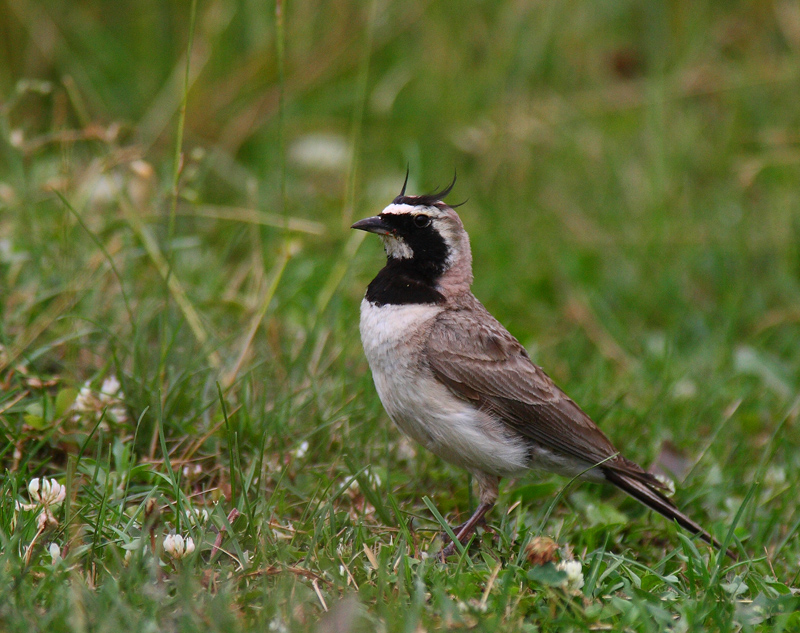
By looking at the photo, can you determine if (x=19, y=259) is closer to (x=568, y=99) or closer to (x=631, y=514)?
(x=631, y=514)

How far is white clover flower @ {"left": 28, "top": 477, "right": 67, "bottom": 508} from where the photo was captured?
368cm

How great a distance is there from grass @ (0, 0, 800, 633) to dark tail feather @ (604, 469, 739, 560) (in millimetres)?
135

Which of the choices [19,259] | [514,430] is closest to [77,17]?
[19,259]

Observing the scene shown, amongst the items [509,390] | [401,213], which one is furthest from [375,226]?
[509,390]

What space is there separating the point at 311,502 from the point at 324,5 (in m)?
5.46

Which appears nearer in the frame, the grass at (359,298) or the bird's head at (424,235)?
the grass at (359,298)

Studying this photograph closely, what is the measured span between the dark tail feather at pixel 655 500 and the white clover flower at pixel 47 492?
2372 mm

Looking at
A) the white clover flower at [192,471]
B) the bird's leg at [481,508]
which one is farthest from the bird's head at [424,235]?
the white clover flower at [192,471]

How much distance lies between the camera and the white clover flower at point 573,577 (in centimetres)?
345

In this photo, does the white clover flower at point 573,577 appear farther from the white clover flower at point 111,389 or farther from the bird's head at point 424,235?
the white clover flower at point 111,389

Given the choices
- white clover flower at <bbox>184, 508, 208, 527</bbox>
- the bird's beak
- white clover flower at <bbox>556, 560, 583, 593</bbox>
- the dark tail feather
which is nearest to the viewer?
white clover flower at <bbox>556, 560, 583, 593</bbox>

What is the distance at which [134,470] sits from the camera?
3906mm

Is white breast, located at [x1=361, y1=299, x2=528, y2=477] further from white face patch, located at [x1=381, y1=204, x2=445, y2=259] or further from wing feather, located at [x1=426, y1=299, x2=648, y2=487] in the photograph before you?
white face patch, located at [x1=381, y1=204, x2=445, y2=259]

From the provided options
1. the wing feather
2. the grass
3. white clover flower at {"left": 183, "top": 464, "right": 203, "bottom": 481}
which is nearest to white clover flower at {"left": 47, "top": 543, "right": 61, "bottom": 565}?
the grass
